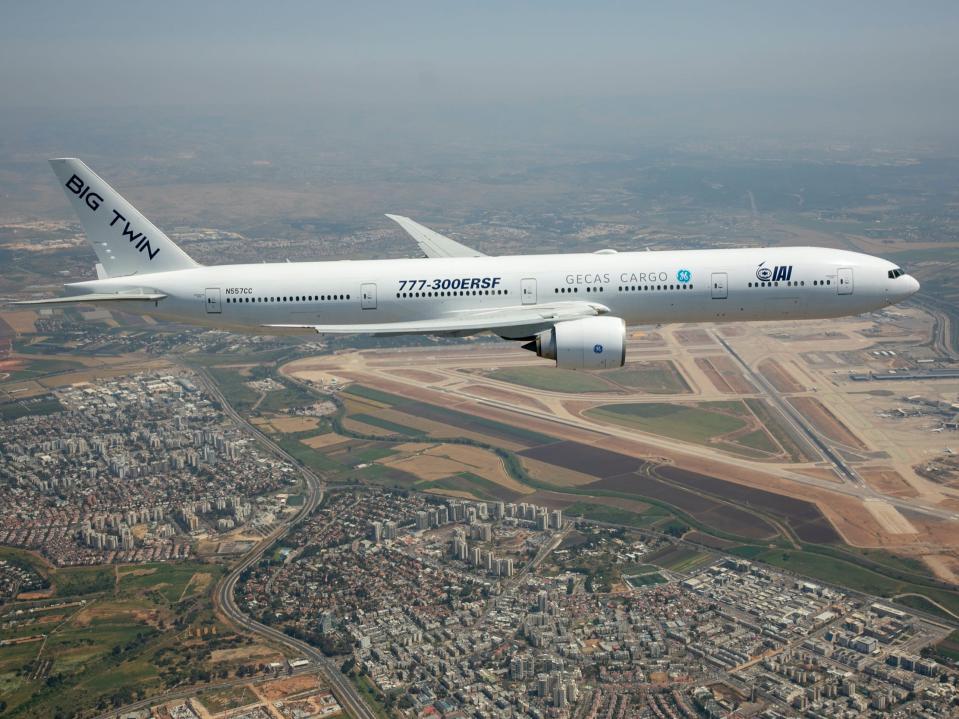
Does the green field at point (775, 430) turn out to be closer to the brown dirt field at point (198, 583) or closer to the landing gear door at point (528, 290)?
the landing gear door at point (528, 290)

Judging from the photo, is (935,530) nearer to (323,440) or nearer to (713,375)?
(713,375)

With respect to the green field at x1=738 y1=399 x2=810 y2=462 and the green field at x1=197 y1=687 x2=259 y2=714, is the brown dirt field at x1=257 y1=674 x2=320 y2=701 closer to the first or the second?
the green field at x1=197 y1=687 x2=259 y2=714

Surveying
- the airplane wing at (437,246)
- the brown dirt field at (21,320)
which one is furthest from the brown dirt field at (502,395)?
the brown dirt field at (21,320)

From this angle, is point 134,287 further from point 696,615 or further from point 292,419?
point 292,419

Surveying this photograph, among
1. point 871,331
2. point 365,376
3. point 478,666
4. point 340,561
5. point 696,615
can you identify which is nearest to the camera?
point 478,666

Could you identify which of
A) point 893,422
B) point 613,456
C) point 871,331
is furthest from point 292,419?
point 871,331

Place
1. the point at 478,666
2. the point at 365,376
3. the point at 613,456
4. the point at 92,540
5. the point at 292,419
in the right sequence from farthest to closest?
the point at 365,376 → the point at 292,419 → the point at 613,456 → the point at 92,540 → the point at 478,666

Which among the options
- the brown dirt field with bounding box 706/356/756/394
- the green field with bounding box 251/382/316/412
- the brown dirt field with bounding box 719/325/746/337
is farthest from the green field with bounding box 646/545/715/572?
the brown dirt field with bounding box 719/325/746/337
